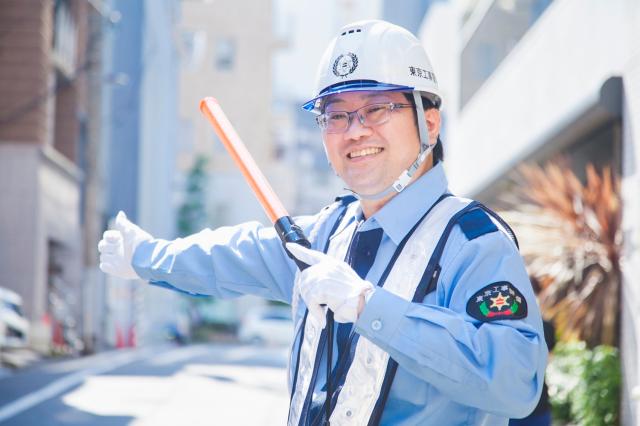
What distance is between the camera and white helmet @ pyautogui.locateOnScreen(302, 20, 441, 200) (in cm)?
251

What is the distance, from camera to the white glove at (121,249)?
115 inches

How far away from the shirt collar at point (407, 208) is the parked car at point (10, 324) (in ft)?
34.6

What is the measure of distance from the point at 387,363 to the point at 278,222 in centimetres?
48

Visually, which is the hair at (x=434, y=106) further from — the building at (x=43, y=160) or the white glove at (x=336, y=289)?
the building at (x=43, y=160)

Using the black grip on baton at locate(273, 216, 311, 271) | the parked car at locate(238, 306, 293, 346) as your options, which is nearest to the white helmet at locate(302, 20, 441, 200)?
the black grip on baton at locate(273, 216, 311, 271)

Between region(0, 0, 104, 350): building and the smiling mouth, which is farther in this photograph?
region(0, 0, 104, 350): building

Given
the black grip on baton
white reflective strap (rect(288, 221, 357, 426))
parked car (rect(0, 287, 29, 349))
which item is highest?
the black grip on baton

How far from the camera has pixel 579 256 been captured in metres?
7.82

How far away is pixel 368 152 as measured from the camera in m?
2.54

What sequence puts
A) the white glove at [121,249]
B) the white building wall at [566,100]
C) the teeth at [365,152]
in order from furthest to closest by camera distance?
the white building wall at [566,100] < the white glove at [121,249] < the teeth at [365,152]

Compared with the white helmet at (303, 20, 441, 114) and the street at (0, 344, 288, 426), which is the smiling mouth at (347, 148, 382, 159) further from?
the street at (0, 344, 288, 426)

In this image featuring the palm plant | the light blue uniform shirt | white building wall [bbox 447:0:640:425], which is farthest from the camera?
the palm plant

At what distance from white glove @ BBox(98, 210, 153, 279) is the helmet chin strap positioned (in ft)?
2.46

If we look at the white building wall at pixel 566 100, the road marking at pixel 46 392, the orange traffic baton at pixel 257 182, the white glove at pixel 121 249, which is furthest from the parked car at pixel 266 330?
the orange traffic baton at pixel 257 182
